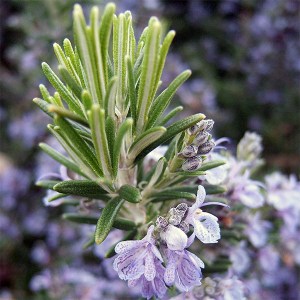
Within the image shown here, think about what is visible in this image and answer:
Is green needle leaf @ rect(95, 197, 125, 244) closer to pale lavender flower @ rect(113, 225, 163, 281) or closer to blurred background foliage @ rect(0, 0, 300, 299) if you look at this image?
pale lavender flower @ rect(113, 225, 163, 281)

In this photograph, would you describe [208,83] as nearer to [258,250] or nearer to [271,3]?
[271,3]

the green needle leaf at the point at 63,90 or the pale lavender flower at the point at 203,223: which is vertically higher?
the green needle leaf at the point at 63,90

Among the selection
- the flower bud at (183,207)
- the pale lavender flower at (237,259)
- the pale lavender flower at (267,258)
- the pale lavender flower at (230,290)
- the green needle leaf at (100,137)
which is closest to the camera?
the green needle leaf at (100,137)

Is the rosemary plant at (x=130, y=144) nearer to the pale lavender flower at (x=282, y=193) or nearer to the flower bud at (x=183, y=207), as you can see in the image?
the flower bud at (x=183, y=207)

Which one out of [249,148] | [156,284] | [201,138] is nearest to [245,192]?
[249,148]

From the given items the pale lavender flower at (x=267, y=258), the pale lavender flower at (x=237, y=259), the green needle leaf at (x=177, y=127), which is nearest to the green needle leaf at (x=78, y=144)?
the green needle leaf at (x=177, y=127)
